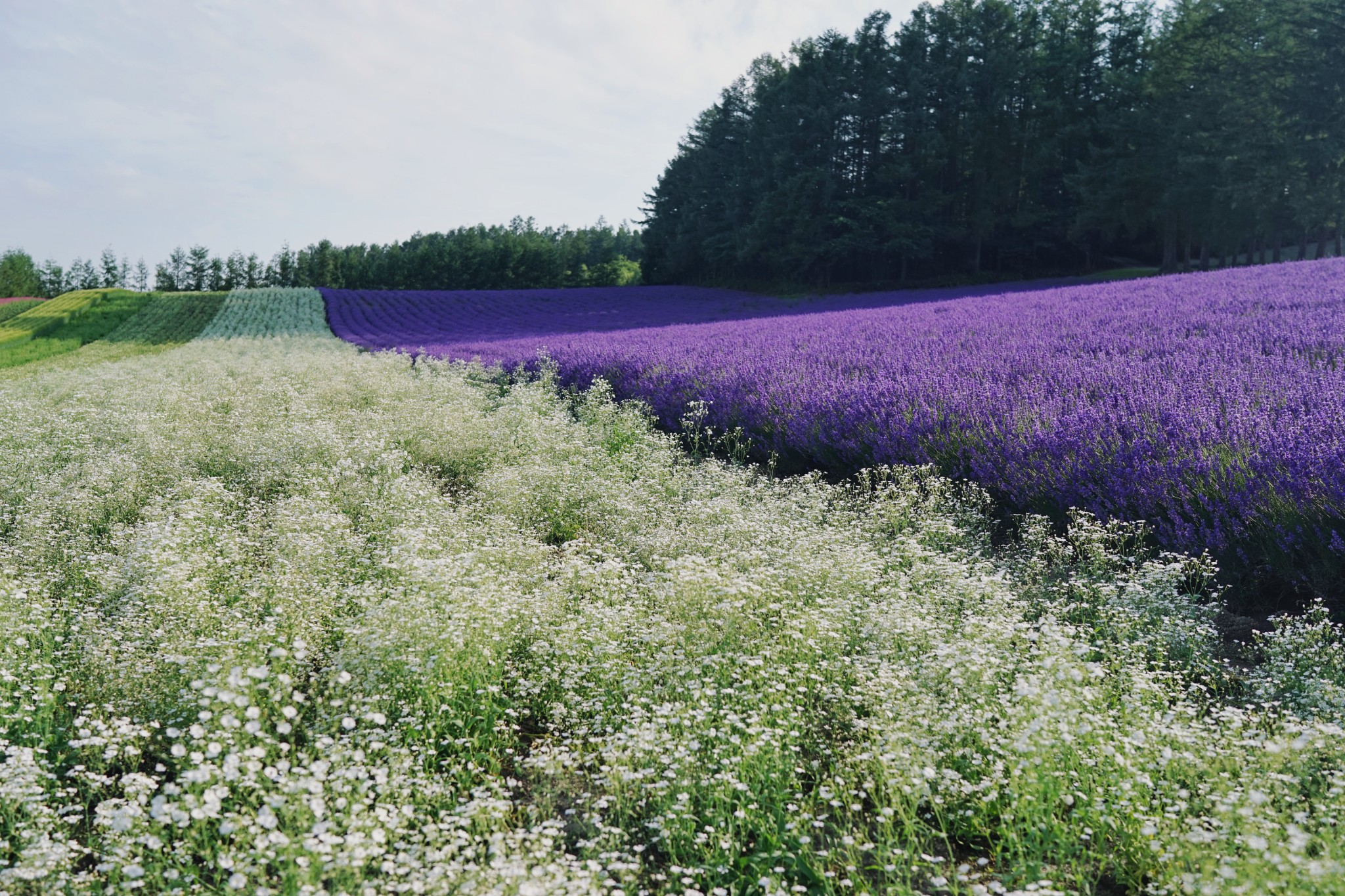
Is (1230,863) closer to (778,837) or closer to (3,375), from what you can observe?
(778,837)

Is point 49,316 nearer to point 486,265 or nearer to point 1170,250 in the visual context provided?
point 486,265

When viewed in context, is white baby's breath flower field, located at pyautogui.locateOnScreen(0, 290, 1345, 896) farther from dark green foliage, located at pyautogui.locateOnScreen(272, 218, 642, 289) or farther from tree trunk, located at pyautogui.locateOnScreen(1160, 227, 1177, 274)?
dark green foliage, located at pyautogui.locateOnScreen(272, 218, 642, 289)

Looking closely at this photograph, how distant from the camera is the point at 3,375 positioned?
19750 mm

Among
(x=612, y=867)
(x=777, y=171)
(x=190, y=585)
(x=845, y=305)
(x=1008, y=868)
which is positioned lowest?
(x=1008, y=868)

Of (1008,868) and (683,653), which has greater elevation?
(683,653)

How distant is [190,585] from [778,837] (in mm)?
3182

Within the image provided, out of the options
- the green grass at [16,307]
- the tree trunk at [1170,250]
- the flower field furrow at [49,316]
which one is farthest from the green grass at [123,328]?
the tree trunk at [1170,250]

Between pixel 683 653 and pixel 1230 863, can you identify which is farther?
pixel 683 653

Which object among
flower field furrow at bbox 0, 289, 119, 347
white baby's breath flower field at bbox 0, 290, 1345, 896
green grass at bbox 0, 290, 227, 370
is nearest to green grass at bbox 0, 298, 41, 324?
flower field furrow at bbox 0, 289, 119, 347

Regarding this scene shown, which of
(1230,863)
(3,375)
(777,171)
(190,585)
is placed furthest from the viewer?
(777,171)

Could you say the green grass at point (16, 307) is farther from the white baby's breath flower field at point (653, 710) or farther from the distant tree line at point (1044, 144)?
the white baby's breath flower field at point (653, 710)

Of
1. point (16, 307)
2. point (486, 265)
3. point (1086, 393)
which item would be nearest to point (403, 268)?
point (486, 265)

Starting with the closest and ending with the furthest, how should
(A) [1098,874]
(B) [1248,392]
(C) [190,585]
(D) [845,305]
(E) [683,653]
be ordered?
(A) [1098,874]
(E) [683,653]
(C) [190,585]
(B) [1248,392]
(D) [845,305]

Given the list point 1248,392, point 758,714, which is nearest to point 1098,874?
point 758,714
